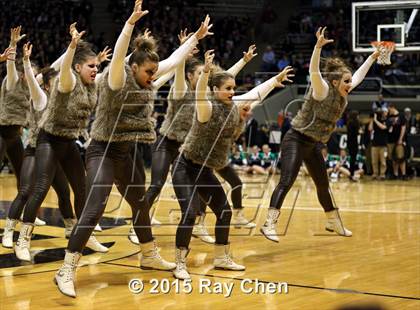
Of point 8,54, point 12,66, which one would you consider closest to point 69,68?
point 8,54

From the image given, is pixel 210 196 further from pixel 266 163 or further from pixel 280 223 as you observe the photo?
pixel 266 163

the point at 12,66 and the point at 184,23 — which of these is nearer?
the point at 12,66

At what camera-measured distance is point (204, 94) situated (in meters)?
5.95

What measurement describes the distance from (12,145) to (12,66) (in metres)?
1.15

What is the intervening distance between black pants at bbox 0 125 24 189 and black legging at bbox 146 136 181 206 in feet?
5.20

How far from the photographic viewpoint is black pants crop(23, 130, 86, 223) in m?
6.64

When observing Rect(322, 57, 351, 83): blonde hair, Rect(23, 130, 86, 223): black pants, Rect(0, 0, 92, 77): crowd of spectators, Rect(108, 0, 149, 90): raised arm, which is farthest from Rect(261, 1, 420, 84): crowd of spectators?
Rect(108, 0, 149, 90): raised arm

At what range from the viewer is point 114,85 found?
545cm

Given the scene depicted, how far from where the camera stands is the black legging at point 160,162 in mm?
7605

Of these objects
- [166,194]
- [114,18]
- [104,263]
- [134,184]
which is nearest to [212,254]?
[104,263]

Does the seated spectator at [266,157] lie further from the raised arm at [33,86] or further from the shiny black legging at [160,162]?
the raised arm at [33,86]

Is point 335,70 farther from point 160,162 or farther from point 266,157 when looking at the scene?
point 266,157

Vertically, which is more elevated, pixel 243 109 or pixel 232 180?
pixel 243 109

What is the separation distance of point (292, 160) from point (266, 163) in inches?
428
